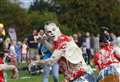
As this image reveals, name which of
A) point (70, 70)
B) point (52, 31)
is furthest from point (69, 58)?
point (52, 31)

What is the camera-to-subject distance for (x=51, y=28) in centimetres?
867

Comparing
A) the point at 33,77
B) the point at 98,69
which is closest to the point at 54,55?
the point at 98,69

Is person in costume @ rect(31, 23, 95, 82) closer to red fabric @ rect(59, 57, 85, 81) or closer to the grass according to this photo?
red fabric @ rect(59, 57, 85, 81)

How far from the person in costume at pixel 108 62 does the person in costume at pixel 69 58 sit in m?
1.43

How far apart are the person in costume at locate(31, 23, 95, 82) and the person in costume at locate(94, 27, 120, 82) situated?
1428 millimetres

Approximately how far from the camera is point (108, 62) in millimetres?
10250

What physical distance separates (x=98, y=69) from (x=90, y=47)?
1737cm

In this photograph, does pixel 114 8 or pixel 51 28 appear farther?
pixel 114 8

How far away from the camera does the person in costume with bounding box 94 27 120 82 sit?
10.1 m

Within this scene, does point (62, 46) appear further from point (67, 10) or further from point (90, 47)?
point (67, 10)

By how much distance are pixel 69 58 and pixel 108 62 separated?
1977mm

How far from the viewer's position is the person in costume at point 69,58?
839 centimetres

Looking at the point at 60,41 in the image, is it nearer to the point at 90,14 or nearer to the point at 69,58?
the point at 69,58

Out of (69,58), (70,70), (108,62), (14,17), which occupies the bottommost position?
(14,17)
